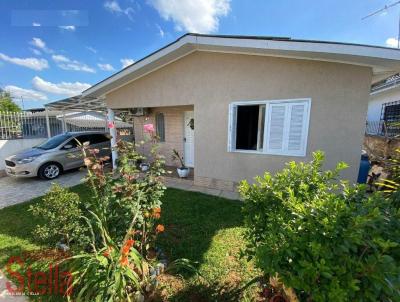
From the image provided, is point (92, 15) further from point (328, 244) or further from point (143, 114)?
point (328, 244)

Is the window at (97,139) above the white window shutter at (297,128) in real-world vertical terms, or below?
below

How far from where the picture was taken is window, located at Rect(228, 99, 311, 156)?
208 inches

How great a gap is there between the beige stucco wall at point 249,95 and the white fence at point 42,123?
5.08 m

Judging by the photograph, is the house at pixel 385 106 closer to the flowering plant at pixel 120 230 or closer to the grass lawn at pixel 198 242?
the grass lawn at pixel 198 242

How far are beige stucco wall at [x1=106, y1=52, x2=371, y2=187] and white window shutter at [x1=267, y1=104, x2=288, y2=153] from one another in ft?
0.86

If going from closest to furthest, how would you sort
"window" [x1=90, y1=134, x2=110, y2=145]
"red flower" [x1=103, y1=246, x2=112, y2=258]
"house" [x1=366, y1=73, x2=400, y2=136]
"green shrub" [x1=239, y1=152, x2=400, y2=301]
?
1. "green shrub" [x1=239, y1=152, x2=400, y2=301]
2. "red flower" [x1=103, y1=246, x2=112, y2=258]
3. "house" [x1=366, y1=73, x2=400, y2=136]
4. "window" [x1=90, y1=134, x2=110, y2=145]

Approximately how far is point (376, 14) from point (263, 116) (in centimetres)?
1011

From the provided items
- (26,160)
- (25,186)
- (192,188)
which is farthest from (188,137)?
(25,186)

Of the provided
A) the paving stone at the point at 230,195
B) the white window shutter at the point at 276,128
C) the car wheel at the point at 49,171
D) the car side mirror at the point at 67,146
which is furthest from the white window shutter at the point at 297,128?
the car wheel at the point at 49,171

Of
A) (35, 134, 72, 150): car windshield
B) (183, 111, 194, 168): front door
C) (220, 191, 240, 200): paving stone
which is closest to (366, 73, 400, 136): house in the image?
(220, 191, 240, 200): paving stone

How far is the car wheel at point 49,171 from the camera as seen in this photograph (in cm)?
794

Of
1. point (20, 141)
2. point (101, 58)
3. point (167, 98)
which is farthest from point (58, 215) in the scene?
point (20, 141)

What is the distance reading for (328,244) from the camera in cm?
135

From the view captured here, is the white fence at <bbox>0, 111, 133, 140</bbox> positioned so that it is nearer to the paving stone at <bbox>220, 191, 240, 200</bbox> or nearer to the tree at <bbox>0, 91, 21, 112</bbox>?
the paving stone at <bbox>220, 191, 240, 200</bbox>
